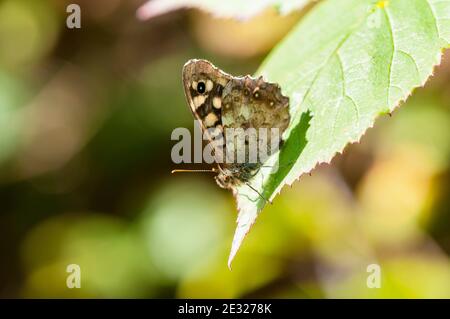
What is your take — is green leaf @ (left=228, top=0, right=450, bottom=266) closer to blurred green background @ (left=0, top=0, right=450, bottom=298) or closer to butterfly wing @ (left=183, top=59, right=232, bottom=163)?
butterfly wing @ (left=183, top=59, right=232, bottom=163)

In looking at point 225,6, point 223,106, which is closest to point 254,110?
point 223,106

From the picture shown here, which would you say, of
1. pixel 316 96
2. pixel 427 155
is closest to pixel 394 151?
pixel 427 155

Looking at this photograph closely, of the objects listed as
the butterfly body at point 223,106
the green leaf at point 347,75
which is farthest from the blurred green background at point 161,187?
the green leaf at point 347,75

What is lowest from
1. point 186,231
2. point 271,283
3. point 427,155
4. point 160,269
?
point 271,283

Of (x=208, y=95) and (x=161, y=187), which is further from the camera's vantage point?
(x=161, y=187)

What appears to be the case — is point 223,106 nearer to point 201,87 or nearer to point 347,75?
point 201,87

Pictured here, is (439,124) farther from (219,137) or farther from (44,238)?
(44,238)
